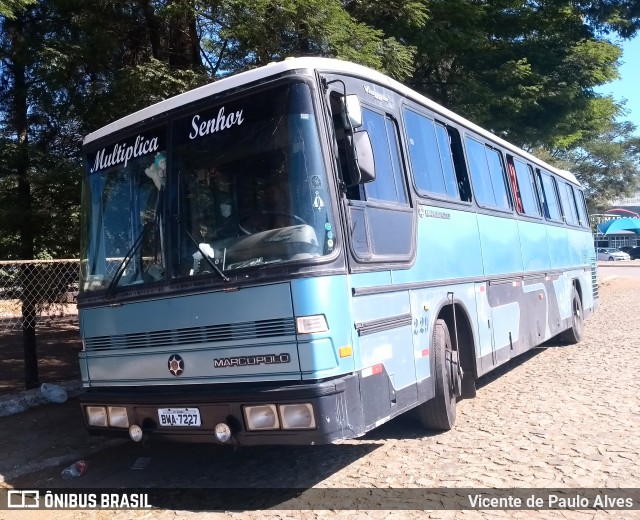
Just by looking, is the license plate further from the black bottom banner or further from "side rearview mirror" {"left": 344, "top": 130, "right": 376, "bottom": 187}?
"side rearview mirror" {"left": 344, "top": 130, "right": 376, "bottom": 187}

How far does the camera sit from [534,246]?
1006cm

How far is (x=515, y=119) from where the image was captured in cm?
1460

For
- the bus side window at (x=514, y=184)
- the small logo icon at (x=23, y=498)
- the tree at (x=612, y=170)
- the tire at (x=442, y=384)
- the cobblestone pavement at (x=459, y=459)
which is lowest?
the cobblestone pavement at (x=459, y=459)

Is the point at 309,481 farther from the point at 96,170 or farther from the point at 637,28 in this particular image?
the point at 637,28

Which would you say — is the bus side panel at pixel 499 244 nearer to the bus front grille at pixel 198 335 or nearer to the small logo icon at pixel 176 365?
the bus front grille at pixel 198 335

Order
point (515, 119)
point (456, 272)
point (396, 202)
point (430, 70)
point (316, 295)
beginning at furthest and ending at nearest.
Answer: point (515, 119)
point (430, 70)
point (456, 272)
point (396, 202)
point (316, 295)

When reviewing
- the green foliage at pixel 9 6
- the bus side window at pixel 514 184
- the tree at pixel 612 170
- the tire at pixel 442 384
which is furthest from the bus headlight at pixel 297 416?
the tree at pixel 612 170

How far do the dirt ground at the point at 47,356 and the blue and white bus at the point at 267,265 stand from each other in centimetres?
534

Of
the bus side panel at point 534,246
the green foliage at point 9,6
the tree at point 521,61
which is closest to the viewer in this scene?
the green foliage at point 9,6

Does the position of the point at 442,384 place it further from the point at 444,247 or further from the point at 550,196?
the point at 550,196

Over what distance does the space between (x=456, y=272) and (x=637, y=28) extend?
13258 millimetres

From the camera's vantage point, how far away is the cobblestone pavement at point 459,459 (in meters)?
5.01

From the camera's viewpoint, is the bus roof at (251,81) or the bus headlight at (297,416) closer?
the bus headlight at (297,416)

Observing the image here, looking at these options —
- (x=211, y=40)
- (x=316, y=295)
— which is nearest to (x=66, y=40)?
(x=211, y=40)
